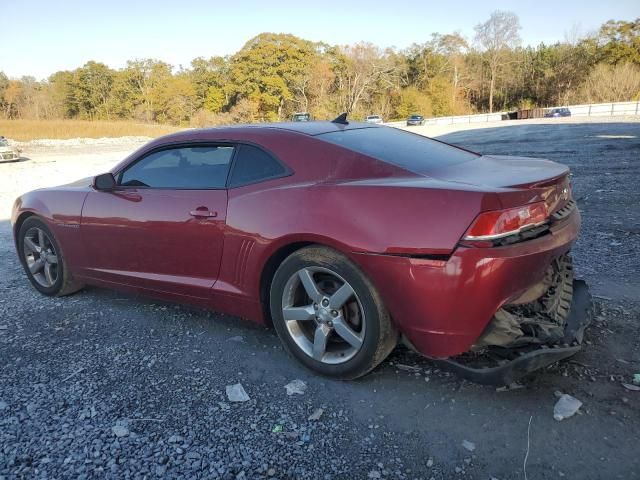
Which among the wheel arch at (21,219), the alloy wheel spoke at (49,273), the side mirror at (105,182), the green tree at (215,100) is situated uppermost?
the green tree at (215,100)

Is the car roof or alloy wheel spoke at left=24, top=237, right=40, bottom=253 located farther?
alloy wheel spoke at left=24, top=237, right=40, bottom=253

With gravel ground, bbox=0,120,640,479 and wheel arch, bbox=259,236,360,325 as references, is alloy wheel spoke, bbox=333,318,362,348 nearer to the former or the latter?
gravel ground, bbox=0,120,640,479

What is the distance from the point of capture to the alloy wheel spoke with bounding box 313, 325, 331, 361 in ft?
9.31

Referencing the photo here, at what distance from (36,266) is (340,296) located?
10.8 feet

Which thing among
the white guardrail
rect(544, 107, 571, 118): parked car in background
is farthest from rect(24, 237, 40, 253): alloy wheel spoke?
rect(544, 107, 571, 118): parked car in background

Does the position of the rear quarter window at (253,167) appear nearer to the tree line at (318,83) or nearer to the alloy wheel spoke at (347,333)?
the alloy wheel spoke at (347,333)

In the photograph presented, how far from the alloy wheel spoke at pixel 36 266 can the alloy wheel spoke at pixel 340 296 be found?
314 centimetres

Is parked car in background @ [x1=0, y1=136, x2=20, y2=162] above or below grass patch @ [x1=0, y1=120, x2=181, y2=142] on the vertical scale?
below

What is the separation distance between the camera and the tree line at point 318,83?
6203 centimetres

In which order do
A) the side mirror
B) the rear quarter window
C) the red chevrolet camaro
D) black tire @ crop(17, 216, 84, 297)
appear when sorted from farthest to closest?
1. black tire @ crop(17, 216, 84, 297)
2. the side mirror
3. the rear quarter window
4. the red chevrolet camaro

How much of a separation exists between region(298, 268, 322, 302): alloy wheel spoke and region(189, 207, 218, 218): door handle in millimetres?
759

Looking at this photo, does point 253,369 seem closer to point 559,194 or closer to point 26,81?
point 559,194

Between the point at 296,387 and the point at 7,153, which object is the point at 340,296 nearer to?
the point at 296,387

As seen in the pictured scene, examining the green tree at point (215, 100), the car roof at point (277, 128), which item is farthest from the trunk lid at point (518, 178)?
the green tree at point (215, 100)
